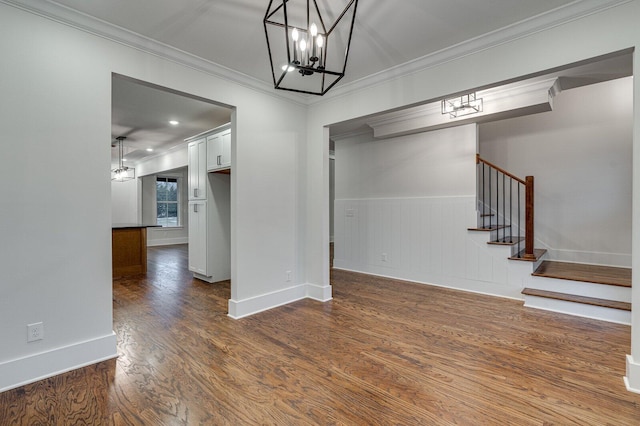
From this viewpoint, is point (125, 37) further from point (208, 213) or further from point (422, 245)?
point (422, 245)

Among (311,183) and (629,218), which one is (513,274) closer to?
(629,218)

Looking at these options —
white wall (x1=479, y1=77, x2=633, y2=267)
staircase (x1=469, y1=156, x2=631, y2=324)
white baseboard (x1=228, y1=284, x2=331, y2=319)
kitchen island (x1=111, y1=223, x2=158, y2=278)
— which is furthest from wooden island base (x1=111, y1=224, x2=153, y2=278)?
white wall (x1=479, y1=77, x2=633, y2=267)

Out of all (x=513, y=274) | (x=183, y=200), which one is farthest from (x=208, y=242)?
(x=183, y=200)

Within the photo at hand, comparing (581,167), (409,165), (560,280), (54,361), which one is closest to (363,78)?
(409,165)

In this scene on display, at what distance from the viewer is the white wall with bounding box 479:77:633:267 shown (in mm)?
4230

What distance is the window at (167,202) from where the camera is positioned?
1044 cm

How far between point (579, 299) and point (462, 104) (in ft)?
8.42

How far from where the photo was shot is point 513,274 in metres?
3.96

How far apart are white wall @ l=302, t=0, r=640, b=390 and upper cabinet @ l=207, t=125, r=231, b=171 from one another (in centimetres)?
118

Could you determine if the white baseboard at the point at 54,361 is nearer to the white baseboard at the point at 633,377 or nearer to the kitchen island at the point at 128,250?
the kitchen island at the point at 128,250

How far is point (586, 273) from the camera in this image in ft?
12.5

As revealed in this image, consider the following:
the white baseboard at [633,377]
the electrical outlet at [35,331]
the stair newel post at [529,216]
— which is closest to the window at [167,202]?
the electrical outlet at [35,331]

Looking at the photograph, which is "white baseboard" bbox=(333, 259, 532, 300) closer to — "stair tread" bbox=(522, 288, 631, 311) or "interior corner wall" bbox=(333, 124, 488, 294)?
"interior corner wall" bbox=(333, 124, 488, 294)

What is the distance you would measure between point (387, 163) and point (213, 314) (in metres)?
3.60
